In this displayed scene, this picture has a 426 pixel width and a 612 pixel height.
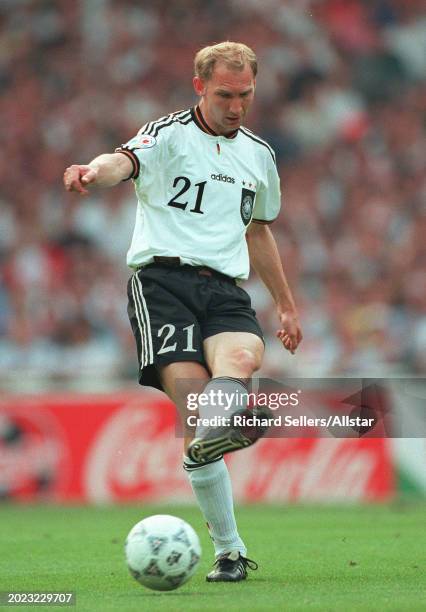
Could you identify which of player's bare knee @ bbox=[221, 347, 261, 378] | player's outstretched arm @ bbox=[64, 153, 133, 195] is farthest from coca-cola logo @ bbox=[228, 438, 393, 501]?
player's outstretched arm @ bbox=[64, 153, 133, 195]

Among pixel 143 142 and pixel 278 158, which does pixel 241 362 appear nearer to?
pixel 143 142

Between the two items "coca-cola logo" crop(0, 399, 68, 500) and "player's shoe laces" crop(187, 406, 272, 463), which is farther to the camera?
"coca-cola logo" crop(0, 399, 68, 500)

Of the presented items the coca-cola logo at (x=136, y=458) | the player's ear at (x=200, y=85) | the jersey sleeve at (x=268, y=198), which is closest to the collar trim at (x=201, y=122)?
the player's ear at (x=200, y=85)

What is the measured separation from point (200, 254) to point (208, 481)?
1103 mm

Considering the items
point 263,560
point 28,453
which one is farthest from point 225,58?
point 28,453

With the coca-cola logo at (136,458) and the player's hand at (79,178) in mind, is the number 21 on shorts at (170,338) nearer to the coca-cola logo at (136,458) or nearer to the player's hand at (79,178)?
the player's hand at (79,178)

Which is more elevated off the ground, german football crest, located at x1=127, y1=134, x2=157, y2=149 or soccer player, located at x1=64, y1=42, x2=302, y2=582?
german football crest, located at x1=127, y1=134, x2=157, y2=149

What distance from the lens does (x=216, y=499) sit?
632 centimetres

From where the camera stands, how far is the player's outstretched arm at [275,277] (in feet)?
22.5

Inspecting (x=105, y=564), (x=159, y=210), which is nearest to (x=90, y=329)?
(x=105, y=564)

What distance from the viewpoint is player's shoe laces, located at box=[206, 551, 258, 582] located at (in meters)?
6.32

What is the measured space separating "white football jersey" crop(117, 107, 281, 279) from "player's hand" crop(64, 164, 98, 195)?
1.88ft

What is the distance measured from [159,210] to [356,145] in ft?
36.7

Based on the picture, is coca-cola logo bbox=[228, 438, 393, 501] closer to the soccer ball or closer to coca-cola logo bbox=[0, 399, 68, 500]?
coca-cola logo bbox=[0, 399, 68, 500]
